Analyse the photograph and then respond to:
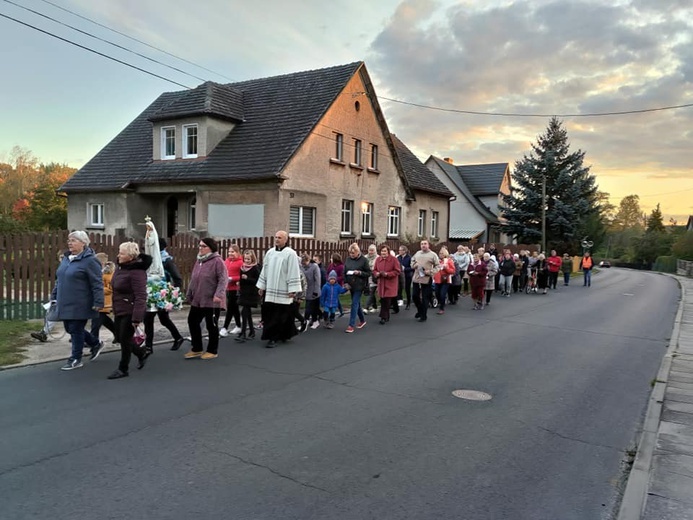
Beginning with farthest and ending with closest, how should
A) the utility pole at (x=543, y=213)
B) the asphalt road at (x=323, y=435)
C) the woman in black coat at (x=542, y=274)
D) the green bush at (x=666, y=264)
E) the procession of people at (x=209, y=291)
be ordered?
1. the green bush at (x=666, y=264)
2. the utility pole at (x=543, y=213)
3. the woman in black coat at (x=542, y=274)
4. the procession of people at (x=209, y=291)
5. the asphalt road at (x=323, y=435)

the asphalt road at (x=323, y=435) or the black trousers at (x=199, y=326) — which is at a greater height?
the black trousers at (x=199, y=326)

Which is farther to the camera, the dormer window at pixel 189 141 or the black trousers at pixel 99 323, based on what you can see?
the dormer window at pixel 189 141

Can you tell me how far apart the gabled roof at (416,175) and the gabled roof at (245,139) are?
8158 mm

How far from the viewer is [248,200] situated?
21109mm

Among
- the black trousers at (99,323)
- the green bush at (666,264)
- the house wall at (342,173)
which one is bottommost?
the green bush at (666,264)

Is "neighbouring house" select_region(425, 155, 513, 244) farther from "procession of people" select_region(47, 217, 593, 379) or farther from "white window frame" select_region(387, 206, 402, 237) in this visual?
"procession of people" select_region(47, 217, 593, 379)

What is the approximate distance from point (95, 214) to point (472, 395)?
23622mm

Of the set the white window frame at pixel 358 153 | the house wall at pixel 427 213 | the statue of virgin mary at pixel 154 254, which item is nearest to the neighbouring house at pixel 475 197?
the house wall at pixel 427 213

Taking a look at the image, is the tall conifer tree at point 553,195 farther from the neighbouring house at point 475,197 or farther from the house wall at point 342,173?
the house wall at point 342,173

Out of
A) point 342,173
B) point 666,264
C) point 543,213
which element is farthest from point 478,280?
point 666,264

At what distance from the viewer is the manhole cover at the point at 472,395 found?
20.9ft

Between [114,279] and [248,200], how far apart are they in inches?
564

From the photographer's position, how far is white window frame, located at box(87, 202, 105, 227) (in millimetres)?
25081

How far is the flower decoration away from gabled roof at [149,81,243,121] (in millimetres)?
15579
